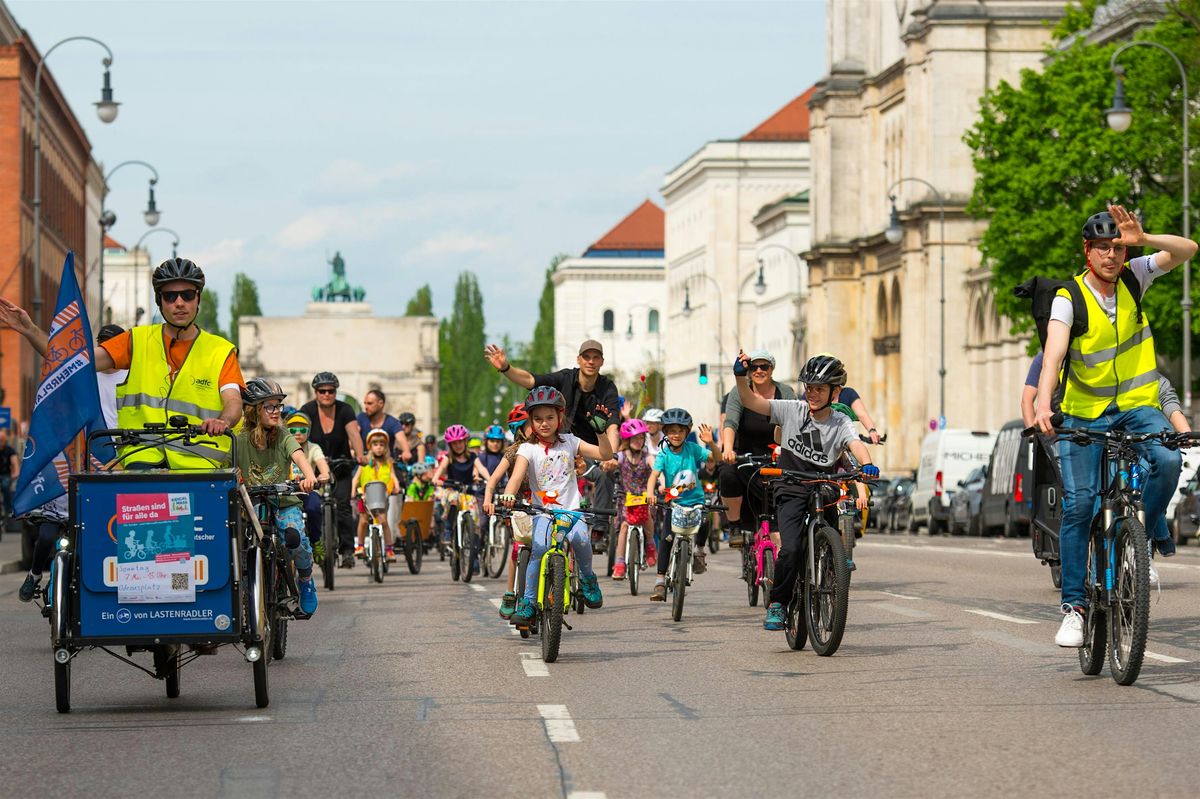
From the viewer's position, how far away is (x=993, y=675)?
41.9 feet

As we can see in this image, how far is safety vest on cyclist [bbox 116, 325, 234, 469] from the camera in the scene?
11828 mm

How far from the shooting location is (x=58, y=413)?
40.6 ft

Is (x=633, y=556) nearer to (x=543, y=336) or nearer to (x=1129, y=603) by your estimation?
(x=1129, y=603)

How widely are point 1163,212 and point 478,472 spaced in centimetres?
3297

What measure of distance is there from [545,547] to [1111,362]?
391 centimetres

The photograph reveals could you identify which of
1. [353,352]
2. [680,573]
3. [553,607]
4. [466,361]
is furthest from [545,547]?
[466,361]

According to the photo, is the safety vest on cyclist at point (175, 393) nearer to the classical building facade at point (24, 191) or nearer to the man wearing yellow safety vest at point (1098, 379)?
the man wearing yellow safety vest at point (1098, 379)

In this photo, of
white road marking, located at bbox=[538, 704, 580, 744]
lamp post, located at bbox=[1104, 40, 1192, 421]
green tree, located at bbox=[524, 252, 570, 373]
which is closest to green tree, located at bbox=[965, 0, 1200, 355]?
lamp post, located at bbox=[1104, 40, 1192, 421]

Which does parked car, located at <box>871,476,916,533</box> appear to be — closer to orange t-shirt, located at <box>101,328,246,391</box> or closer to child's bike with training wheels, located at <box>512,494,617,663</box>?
child's bike with training wheels, located at <box>512,494,617,663</box>

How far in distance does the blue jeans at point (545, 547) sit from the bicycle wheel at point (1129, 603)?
3.77m

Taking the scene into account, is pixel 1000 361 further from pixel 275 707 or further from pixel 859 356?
pixel 275 707

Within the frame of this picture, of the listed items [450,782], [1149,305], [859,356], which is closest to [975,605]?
[450,782]

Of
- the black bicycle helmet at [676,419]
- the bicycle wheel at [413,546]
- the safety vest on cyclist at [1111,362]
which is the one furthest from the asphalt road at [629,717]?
the bicycle wheel at [413,546]

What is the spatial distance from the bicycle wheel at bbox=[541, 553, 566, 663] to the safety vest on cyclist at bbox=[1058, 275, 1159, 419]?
3.43 meters
